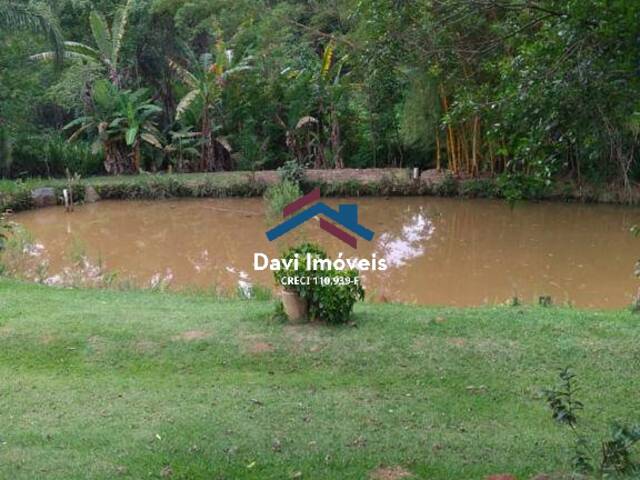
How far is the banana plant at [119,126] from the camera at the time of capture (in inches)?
675

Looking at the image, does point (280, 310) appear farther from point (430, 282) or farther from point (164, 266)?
point (164, 266)

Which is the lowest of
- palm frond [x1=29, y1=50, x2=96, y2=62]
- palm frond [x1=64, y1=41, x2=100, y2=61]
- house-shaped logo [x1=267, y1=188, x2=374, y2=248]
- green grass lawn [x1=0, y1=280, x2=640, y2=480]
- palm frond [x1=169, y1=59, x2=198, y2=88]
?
green grass lawn [x1=0, y1=280, x2=640, y2=480]

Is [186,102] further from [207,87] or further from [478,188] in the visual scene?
[478,188]

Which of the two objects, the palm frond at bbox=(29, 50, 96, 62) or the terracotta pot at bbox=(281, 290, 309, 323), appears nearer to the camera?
the terracotta pot at bbox=(281, 290, 309, 323)

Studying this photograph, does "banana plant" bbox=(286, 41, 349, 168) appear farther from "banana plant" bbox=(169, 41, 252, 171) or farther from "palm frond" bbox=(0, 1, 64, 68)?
"palm frond" bbox=(0, 1, 64, 68)

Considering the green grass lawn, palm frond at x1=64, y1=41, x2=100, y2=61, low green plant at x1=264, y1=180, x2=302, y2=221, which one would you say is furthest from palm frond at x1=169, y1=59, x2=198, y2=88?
the green grass lawn

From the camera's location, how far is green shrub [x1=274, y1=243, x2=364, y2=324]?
20.3 ft

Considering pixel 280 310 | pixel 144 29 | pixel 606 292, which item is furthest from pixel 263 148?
pixel 280 310

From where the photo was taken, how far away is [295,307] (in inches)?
250

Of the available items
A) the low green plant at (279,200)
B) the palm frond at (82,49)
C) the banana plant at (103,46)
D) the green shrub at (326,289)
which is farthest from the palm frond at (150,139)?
the green shrub at (326,289)

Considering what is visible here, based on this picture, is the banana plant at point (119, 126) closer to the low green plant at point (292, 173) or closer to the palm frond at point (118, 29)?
the palm frond at point (118, 29)

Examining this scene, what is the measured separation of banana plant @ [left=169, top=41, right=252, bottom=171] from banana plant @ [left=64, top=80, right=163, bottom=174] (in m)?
0.81

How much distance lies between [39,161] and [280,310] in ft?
44.0

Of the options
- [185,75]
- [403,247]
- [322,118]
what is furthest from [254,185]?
[403,247]
